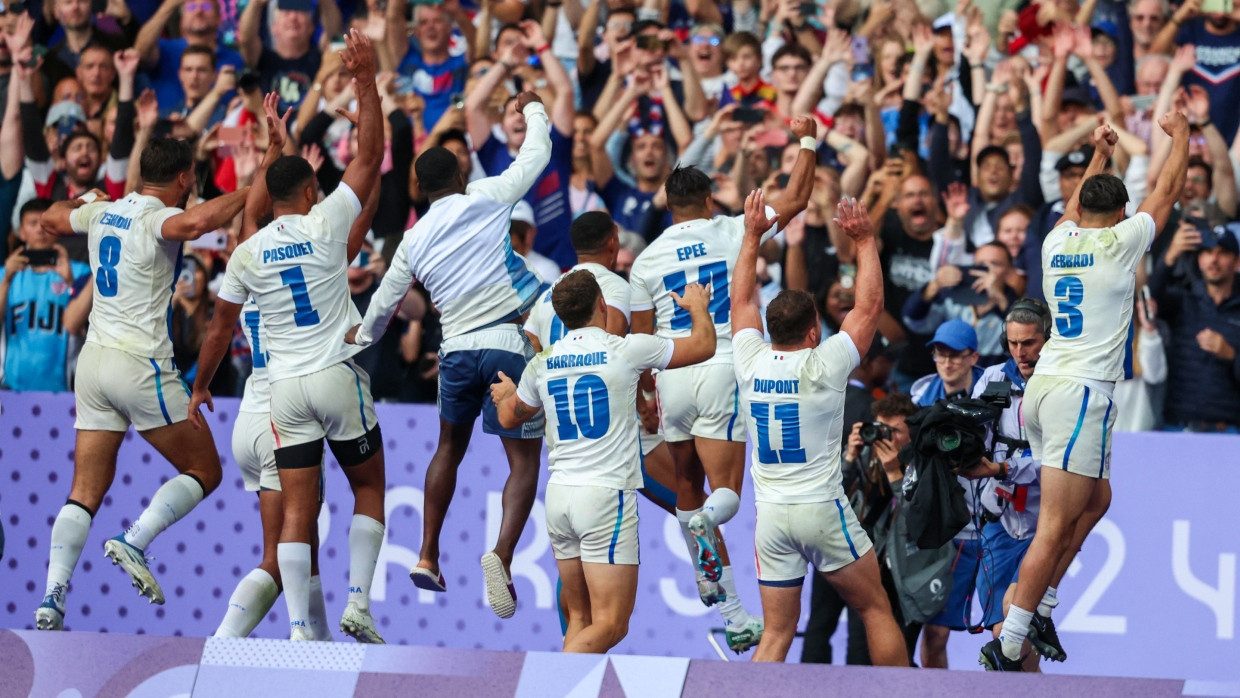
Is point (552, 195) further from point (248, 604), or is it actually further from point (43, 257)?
point (248, 604)

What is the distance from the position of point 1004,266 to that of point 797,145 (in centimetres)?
194

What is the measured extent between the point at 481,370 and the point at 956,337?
2757 millimetres

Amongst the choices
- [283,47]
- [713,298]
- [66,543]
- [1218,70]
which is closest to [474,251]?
[713,298]

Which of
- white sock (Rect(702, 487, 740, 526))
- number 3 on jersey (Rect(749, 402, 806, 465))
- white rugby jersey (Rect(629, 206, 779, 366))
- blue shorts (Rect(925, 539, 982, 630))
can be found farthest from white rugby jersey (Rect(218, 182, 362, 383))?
blue shorts (Rect(925, 539, 982, 630))

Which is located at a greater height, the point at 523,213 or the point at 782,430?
the point at 782,430

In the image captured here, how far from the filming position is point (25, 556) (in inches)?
471

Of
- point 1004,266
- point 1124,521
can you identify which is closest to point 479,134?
point 1004,266

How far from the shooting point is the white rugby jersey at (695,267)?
28.5ft

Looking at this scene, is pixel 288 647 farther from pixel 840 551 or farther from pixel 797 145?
pixel 797 145

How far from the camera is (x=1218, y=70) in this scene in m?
12.2

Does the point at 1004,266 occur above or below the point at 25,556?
above

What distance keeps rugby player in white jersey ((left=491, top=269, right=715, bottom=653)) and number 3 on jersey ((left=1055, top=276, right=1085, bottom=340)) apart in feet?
5.88

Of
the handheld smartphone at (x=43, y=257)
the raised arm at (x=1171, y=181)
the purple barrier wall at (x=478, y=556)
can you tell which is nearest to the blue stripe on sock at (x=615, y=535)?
the raised arm at (x=1171, y=181)

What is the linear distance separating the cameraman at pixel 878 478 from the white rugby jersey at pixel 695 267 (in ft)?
3.93
